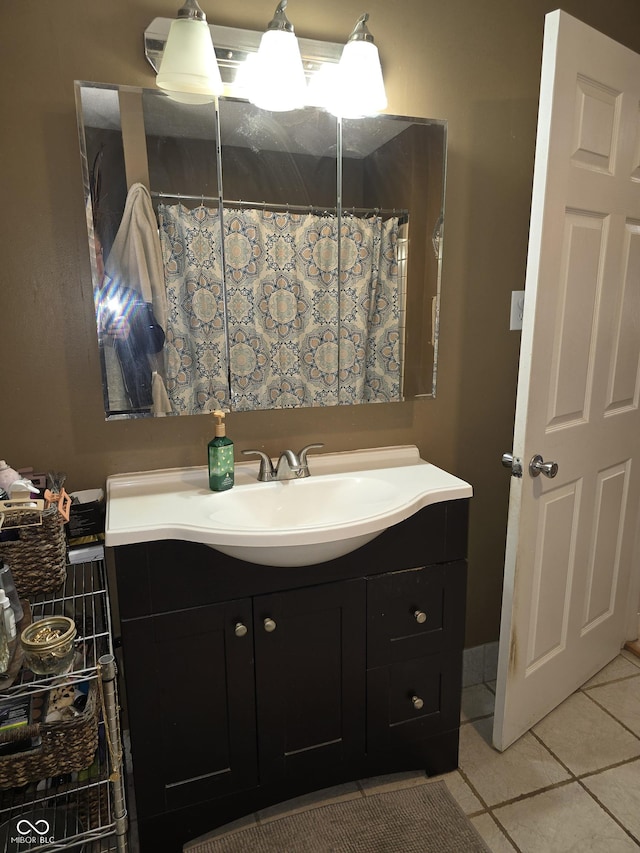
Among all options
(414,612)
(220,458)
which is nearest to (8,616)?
(220,458)

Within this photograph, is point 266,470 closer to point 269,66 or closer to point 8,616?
point 8,616

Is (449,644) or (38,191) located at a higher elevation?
(38,191)

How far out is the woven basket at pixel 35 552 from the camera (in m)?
1.25

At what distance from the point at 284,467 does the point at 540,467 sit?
761mm

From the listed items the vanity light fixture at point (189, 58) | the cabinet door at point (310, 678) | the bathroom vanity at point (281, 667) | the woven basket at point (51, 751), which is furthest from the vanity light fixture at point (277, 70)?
the woven basket at point (51, 751)

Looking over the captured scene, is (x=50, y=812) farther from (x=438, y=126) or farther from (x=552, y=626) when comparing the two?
(x=438, y=126)

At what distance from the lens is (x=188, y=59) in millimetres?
1462

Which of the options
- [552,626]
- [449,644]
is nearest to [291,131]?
[449,644]

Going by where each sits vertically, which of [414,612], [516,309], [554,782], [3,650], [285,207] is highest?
[285,207]

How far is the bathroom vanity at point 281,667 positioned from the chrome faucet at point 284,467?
30 centimetres

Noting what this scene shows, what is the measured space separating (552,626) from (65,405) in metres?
1.71

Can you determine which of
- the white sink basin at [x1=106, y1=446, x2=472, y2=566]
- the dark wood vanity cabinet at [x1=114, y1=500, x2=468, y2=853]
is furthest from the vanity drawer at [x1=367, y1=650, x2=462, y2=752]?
the white sink basin at [x1=106, y1=446, x2=472, y2=566]

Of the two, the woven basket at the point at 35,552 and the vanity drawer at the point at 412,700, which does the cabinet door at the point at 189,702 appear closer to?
the woven basket at the point at 35,552

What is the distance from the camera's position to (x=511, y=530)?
176 centimetres
